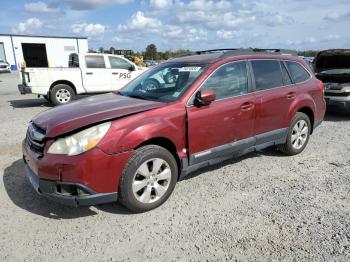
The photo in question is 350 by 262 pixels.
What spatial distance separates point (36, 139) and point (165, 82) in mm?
1867

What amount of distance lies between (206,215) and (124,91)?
2.25 m

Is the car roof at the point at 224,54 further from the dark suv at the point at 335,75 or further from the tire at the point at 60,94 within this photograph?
the tire at the point at 60,94

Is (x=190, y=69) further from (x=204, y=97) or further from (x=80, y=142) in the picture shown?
(x=80, y=142)

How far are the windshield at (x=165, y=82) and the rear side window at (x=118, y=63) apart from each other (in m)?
7.53

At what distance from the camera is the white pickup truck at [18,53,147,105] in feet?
36.0

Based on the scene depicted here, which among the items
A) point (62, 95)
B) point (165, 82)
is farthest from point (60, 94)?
point (165, 82)

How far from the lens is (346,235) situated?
3246mm

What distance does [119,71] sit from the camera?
12.3 meters

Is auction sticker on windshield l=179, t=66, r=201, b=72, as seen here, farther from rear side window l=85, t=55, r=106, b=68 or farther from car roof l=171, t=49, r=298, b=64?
rear side window l=85, t=55, r=106, b=68

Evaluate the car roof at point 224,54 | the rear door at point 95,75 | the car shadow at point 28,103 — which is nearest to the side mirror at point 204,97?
the car roof at point 224,54

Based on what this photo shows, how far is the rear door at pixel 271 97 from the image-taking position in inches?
189

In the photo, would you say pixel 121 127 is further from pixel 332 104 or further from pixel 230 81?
pixel 332 104

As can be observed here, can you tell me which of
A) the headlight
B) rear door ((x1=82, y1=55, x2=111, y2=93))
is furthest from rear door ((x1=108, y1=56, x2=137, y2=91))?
the headlight

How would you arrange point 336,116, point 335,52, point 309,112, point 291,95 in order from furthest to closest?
point 335,52
point 336,116
point 309,112
point 291,95
